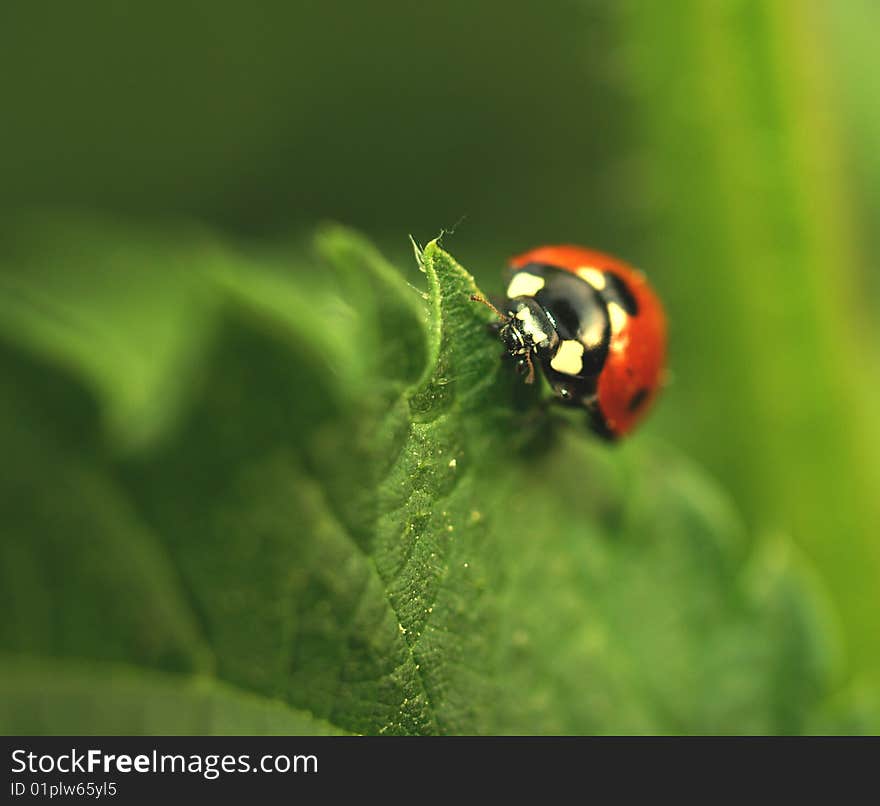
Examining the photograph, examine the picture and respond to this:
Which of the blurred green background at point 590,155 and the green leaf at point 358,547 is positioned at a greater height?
the blurred green background at point 590,155

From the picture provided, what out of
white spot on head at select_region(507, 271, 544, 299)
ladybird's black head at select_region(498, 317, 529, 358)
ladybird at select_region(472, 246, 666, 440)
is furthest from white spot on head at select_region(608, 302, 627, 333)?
ladybird's black head at select_region(498, 317, 529, 358)

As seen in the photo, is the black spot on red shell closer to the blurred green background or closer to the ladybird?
the ladybird

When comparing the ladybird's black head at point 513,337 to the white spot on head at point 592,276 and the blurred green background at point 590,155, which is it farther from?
the blurred green background at point 590,155

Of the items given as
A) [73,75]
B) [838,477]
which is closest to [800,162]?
[838,477]

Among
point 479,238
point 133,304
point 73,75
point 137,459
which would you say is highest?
point 73,75

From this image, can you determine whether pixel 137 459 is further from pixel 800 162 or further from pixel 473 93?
pixel 473 93

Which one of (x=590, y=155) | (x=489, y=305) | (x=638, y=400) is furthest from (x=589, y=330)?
(x=590, y=155)

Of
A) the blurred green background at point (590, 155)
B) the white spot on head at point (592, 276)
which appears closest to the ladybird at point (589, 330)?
the white spot on head at point (592, 276)
